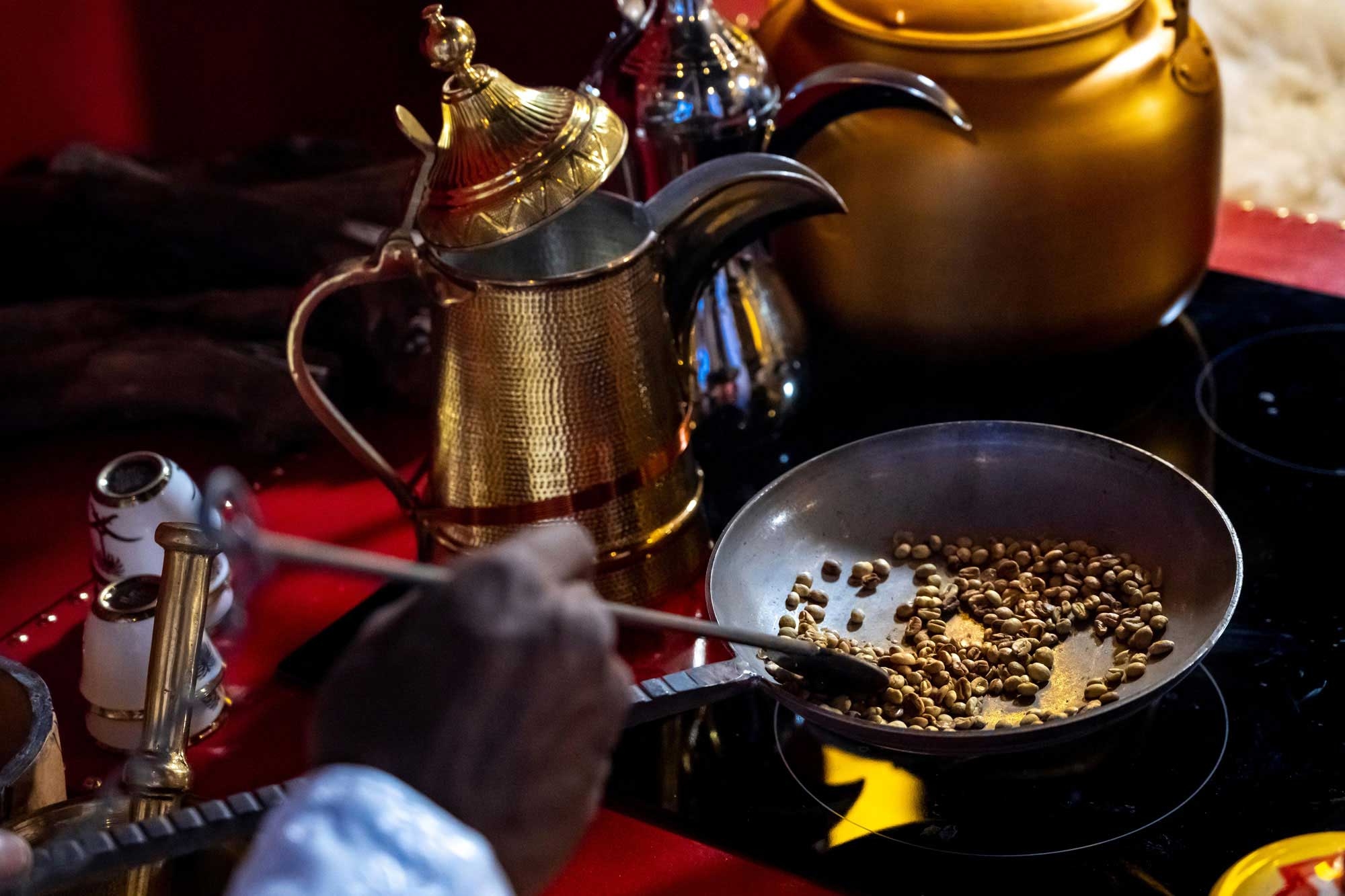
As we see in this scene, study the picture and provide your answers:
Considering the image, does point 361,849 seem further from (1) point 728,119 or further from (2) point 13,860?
(1) point 728,119

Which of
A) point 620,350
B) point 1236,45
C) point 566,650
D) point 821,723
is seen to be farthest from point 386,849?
point 1236,45

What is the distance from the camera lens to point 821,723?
70 cm

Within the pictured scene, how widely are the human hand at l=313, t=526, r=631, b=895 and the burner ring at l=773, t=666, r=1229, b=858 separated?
282 mm

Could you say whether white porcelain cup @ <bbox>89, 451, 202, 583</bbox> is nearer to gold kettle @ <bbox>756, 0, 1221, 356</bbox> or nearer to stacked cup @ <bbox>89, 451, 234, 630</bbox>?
stacked cup @ <bbox>89, 451, 234, 630</bbox>

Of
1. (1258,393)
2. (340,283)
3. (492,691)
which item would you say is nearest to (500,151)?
(340,283)

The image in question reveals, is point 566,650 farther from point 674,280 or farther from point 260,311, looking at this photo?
point 260,311

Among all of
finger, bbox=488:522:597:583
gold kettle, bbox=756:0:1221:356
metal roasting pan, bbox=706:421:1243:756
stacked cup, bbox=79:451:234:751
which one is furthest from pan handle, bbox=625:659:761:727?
gold kettle, bbox=756:0:1221:356

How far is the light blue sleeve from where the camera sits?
0.37 metres

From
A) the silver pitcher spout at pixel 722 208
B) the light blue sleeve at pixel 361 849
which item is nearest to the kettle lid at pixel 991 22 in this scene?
the silver pitcher spout at pixel 722 208

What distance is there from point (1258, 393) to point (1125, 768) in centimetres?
44

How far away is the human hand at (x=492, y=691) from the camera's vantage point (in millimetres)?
396

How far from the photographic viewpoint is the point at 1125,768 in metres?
0.74

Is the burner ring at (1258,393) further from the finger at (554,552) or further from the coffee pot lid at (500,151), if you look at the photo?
the finger at (554,552)

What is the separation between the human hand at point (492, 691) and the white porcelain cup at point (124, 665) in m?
0.41
